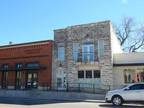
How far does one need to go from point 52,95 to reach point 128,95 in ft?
39.3

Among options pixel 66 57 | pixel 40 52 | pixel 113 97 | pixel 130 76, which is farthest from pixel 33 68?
pixel 113 97

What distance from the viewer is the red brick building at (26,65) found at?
33.8 meters

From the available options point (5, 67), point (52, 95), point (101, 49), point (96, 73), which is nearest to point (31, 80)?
point (5, 67)

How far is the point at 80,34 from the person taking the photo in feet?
108

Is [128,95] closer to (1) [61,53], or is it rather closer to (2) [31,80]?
(1) [61,53]

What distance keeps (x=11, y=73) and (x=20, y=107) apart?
18.8m

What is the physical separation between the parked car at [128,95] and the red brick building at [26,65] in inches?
557

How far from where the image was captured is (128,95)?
19.6m

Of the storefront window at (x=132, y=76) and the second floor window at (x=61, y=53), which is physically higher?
the second floor window at (x=61, y=53)

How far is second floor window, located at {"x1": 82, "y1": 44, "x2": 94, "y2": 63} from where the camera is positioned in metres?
31.9

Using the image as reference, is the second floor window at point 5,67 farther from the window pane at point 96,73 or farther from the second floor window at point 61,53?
the window pane at point 96,73

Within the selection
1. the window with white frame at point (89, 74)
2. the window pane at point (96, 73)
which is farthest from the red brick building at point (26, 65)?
the window pane at point (96, 73)

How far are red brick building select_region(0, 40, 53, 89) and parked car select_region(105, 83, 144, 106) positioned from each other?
46.4ft

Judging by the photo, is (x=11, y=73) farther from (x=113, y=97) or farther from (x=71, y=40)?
(x=113, y=97)
